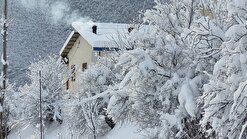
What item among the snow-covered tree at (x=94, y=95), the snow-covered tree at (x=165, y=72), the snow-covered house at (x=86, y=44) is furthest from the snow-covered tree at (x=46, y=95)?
the snow-covered tree at (x=165, y=72)

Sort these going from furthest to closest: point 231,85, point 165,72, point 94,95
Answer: point 94,95 < point 165,72 < point 231,85

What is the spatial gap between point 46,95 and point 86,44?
20.6ft

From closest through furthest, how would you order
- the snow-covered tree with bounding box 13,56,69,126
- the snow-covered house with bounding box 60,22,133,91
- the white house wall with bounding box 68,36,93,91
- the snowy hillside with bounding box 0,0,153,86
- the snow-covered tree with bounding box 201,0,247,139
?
the snow-covered tree with bounding box 201,0,247,139, the snow-covered tree with bounding box 13,56,69,126, the snow-covered house with bounding box 60,22,133,91, the white house wall with bounding box 68,36,93,91, the snowy hillside with bounding box 0,0,153,86

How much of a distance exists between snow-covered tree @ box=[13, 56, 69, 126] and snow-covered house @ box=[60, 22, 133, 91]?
153 centimetres

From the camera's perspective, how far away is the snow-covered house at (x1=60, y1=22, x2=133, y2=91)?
3325 centimetres

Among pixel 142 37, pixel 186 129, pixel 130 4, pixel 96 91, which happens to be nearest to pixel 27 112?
pixel 96 91

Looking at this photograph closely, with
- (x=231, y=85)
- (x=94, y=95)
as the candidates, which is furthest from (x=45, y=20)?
(x=231, y=85)

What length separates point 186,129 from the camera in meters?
13.3

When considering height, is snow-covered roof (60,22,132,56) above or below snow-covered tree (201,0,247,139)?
above

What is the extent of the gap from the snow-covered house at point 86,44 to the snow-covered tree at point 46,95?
5.03ft

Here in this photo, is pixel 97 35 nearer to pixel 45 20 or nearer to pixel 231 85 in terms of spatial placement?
pixel 231 85

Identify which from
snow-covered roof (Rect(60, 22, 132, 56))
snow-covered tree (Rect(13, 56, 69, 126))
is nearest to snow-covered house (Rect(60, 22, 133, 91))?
snow-covered roof (Rect(60, 22, 132, 56))

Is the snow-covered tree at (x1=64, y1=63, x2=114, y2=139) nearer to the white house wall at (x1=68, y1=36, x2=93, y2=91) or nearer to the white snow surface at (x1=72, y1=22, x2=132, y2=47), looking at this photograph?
the white snow surface at (x1=72, y1=22, x2=132, y2=47)

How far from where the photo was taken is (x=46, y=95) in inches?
1202
